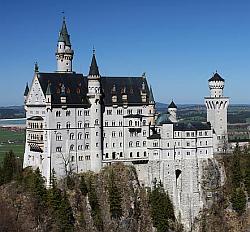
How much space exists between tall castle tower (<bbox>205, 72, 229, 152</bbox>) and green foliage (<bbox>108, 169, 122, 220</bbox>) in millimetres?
21277

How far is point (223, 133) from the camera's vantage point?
314ft

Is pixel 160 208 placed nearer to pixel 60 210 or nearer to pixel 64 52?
pixel 60 210

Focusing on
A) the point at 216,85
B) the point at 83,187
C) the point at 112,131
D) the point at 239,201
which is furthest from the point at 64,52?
the point at 239,201

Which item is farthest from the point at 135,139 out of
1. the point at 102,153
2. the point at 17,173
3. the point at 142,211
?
the point at 17,173

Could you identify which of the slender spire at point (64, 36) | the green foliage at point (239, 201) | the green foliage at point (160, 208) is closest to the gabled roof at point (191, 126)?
the green foliage at point (160, 208)

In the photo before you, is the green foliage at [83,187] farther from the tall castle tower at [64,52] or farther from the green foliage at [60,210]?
the tall castle tower at [64,52]

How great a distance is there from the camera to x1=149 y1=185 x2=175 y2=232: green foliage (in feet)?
282

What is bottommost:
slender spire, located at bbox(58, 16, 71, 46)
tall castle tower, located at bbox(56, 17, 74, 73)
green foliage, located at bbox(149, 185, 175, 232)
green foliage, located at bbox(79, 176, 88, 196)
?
green foliage, located at bbox(149, 185, 175, 232)

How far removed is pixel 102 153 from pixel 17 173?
14.5 meters

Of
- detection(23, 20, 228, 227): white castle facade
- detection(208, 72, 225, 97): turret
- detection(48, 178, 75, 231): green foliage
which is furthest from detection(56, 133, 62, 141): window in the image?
detection(208, 72, 225, 97): turret

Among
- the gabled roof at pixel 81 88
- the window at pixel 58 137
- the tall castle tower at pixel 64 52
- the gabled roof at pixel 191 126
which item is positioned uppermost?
the tall castle tower at pixel 64 52

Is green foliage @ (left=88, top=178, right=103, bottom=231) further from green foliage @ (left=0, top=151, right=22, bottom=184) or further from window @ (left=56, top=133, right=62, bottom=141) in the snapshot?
green foliage @ (left=0, top=151, right=22, bottom=184)

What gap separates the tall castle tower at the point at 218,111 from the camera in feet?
313

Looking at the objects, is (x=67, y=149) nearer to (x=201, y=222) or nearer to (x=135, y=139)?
(x=135, y=139)
